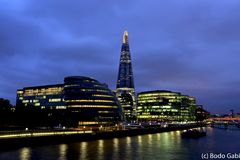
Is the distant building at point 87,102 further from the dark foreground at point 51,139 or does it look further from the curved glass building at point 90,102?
the dark foreground at point 51,139

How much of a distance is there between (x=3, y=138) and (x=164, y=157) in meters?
44.0

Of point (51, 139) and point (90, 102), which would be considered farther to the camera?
point (90, 102)

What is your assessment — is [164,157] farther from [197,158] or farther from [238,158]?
[238,158]

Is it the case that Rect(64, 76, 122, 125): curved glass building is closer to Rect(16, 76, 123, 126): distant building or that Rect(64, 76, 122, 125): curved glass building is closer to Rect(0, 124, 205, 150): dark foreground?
Rect(16, 76, 123, 126): distant building

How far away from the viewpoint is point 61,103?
18338 centimetres

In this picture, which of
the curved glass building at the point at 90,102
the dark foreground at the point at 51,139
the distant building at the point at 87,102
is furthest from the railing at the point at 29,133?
the curved glass building at the point at 90,102

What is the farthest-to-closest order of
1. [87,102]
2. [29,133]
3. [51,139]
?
[87,102]
[51,139]
[29,133]

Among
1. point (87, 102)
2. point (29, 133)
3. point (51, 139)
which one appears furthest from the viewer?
point (87, 102)

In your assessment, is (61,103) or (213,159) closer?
(213,159)

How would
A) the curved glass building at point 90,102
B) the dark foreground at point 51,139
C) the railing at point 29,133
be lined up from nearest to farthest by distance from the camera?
1. the dark foreground at point 51,139
2. the railing at point 29,133
3. the curved glass building at point 90,102

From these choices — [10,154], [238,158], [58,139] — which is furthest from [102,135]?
[238,158]

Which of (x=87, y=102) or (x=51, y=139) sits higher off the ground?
(x=87, y=102)

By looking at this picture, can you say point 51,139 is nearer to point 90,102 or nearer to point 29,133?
point 29,133

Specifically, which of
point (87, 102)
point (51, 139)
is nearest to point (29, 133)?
point (51, 139)
